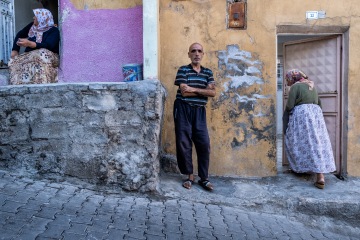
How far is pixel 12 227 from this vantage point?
9.04 feet

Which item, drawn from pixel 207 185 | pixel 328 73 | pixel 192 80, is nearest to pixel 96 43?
pixel 192 80

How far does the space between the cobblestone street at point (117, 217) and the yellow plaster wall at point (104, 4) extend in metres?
2.58

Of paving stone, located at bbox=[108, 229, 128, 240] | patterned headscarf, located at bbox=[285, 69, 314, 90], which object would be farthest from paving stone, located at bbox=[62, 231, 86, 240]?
patterned headscarf, located at bbox=[285, 69, 314, 90]

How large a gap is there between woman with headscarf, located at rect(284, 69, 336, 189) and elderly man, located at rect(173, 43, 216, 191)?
1.44 m

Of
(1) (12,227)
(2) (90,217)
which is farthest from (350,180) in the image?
(1) (12,227)

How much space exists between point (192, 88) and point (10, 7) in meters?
3.36

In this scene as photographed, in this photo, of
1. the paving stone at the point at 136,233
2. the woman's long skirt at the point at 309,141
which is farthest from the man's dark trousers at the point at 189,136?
the woman's long skirt at the point at 309,141

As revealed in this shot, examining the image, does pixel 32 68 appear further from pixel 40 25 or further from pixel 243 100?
pixel 243 100

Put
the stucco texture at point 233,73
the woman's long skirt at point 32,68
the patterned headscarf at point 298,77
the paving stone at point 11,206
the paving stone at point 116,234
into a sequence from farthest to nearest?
the patterned headscarf at point 298,77 < the stucco texture at point 233,73 < the woman's long skirt at point 32,68 < the paving stone at point 11,206 < the paving stone at point 116,234

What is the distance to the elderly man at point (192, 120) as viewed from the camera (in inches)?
168

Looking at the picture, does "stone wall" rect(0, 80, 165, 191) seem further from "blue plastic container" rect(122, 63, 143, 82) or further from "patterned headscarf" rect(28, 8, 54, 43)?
"patterned headscarf" rect(28, 8, 54, 43)

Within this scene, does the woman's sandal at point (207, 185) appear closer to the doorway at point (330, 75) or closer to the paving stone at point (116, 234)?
the paving stone at point (116, 234)

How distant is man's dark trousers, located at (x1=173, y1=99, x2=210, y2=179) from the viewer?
428cm

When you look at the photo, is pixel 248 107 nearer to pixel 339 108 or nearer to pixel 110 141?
pixel 339 108
